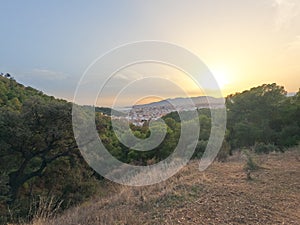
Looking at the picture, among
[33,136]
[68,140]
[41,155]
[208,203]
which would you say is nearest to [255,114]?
[68,140]

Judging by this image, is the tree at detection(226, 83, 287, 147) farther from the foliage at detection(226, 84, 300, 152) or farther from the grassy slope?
the grassy slope

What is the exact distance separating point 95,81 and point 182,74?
1.80 meters

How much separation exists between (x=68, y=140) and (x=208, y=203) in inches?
374

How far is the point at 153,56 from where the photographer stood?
5.52 metres

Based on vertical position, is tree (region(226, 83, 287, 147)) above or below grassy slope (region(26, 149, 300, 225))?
above

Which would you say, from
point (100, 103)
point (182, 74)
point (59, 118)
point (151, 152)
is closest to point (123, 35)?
point (100, 103)

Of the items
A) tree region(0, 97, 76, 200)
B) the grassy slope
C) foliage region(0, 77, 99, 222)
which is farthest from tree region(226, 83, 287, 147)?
the grassy slope

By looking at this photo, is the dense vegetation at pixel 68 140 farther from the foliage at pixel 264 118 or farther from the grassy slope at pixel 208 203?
the grassy slope at pixel 208 203

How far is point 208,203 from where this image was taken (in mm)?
3656

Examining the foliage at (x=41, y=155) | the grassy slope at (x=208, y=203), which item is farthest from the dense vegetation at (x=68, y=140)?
the grassy slope at (x=208, y=203)

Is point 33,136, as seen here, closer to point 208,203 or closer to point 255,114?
point 208,203

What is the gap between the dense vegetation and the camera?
35.4ft

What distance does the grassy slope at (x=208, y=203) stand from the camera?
3.20 meters

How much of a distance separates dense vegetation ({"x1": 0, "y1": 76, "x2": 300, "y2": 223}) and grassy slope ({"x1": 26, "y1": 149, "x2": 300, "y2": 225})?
393 centimetres
